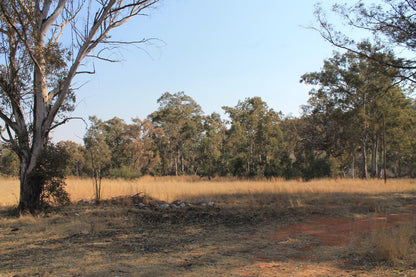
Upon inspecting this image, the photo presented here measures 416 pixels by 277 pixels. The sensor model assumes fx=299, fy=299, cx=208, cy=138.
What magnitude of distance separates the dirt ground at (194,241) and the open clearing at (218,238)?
0.02 m

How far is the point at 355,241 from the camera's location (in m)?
6.25

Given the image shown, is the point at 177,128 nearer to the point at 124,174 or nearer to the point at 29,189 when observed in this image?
the point at 124,174

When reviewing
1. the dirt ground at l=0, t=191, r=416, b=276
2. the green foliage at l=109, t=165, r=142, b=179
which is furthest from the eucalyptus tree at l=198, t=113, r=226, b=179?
the dirt ground at l=0, t=191, r=416, b=276

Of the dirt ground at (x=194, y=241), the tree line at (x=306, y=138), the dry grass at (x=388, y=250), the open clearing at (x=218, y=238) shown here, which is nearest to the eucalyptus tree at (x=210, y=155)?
the tree line at (x=306, y=138)

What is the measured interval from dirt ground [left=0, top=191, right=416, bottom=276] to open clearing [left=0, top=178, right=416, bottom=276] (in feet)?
0.06

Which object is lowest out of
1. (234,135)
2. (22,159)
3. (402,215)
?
(402,215)

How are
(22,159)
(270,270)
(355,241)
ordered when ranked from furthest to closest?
(22,159), (355,241), (270,270)

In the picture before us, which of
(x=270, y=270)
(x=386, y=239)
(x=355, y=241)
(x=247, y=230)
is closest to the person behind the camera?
(x=270, y=270)

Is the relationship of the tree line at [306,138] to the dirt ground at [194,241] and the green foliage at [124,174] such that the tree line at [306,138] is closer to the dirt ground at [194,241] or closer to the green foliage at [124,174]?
the green foliage at [124,174]

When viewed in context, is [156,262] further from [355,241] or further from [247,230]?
[355,241]

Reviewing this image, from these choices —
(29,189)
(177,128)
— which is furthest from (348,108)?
(29,189)

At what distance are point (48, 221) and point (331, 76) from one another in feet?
84.7

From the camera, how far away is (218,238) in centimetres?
700

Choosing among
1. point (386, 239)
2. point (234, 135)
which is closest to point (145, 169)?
point (234, 135)
